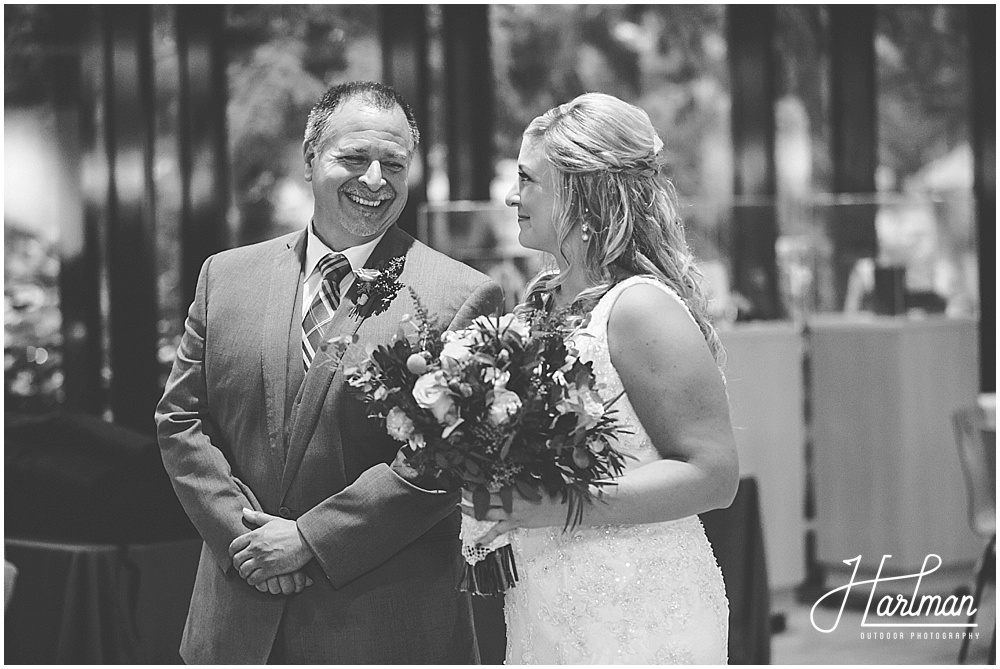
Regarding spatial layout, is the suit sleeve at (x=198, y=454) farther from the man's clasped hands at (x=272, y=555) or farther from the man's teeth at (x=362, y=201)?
the man's teeth at (x=362, y=201)

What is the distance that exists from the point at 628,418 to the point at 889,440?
4357mm

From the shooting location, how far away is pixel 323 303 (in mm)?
2363

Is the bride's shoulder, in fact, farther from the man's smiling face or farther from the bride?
the man's smiling face

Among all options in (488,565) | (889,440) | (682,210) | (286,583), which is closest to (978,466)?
(889,440)

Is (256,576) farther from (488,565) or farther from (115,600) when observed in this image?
(115,600)

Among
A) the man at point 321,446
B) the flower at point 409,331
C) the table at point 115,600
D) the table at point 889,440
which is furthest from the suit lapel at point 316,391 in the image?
the table at point 889,440

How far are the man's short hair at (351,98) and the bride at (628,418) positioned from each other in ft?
1.02

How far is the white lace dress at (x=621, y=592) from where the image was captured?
7.16ft

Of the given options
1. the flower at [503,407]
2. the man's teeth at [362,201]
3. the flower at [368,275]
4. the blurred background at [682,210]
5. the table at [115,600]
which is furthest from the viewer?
the blurred background at [682,210]

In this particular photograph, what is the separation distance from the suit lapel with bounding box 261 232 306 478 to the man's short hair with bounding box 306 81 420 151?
1.04 feet

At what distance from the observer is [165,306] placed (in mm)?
5469

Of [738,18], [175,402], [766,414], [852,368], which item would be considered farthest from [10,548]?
[738,18]

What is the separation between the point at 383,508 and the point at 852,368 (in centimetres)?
443

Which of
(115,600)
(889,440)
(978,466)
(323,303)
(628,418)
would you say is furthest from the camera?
(889,440)
